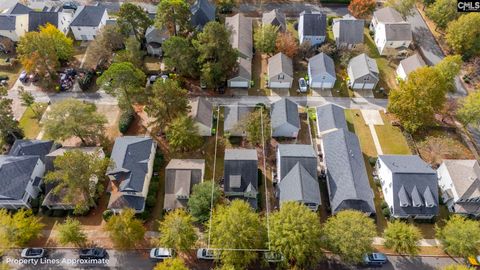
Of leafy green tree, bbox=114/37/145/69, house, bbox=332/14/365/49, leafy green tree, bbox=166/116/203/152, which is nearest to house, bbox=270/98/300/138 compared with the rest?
leafy green tree, bbox=166/116/203/152

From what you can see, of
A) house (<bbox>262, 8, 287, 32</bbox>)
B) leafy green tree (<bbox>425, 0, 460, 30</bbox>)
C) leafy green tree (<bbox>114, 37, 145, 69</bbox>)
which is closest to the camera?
leafy green tree (<bbox>114, 37, 145, 69</bbox>)

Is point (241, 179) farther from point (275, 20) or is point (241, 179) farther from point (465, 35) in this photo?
point (465, 35)

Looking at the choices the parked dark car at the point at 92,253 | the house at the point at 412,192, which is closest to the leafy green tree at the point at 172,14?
the parked dark car at the point at 92,253

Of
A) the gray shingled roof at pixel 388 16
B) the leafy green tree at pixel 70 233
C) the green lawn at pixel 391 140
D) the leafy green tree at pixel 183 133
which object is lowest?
the leafy green tree at pixel 70 233

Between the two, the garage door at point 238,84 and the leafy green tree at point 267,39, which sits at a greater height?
the leafy green tree at point 267,39

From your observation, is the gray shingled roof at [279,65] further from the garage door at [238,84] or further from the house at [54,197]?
the house at [54,197]

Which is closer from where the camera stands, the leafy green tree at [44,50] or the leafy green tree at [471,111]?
the leafy green tree at [471,111]

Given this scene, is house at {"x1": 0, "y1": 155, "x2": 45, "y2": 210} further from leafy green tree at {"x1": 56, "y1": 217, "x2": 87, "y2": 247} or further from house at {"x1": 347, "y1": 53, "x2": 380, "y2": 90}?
house at {"x1": 347, "y1": 53, "x2": 380, "y2": 90}
